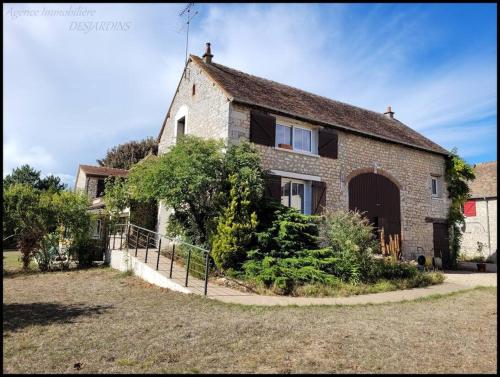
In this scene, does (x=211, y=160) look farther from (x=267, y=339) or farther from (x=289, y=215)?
(x=267, y=339)

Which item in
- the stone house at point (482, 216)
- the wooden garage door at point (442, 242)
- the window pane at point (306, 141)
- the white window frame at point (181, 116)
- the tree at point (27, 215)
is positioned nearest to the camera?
the tree at point (27, 215)

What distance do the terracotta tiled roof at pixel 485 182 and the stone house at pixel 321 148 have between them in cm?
653

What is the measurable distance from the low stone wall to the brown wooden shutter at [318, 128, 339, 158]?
7584 millimetres

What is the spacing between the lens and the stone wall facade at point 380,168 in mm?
12984

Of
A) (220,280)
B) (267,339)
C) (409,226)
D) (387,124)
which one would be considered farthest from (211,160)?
(387,124)

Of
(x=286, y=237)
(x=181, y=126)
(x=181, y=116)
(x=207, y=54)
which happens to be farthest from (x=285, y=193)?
(x=207, y=54)

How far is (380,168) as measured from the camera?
51.4 feet

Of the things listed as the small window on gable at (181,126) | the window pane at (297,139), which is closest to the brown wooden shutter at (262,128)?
the window pane at (297,139)

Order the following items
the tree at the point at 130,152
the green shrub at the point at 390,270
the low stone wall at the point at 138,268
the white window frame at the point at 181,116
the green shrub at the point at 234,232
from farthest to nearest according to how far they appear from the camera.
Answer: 1. the tree at the point at 130,152
2. the white window frame at the point at 181,116
3. the green shrub at the point at 390,270
4. the green shrub at the point at 234,232
5. the low stone wall at the point at 138,268

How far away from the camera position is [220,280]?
9.26 metres

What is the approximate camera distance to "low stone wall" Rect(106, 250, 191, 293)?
8.60 metres

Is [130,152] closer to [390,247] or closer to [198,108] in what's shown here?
[198,108]

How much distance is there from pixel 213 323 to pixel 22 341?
8.30ft

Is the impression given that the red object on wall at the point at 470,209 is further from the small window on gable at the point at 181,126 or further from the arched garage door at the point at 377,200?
the small window on gable at the point at 181,126
